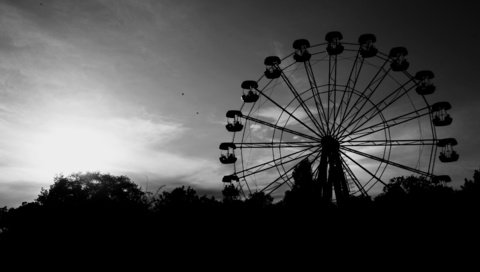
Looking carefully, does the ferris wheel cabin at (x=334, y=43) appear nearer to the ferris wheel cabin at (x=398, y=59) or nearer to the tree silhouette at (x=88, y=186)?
the ferris wheel cabin at (x=398, y=59)

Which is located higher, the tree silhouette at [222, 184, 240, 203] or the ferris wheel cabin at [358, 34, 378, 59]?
the ferris wheel cabin at [358, 34, 378, 59]

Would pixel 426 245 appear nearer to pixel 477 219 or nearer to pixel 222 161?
pixel 477 219

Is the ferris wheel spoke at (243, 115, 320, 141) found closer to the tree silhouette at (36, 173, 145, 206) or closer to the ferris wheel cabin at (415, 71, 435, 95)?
the ferris wheel cabin at (415, 71, 435, 95)

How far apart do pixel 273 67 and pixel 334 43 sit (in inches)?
180

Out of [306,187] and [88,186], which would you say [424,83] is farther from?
[88,186]

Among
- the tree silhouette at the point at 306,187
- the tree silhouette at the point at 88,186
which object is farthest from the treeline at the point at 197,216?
the tree silhouette at the point at 88,186

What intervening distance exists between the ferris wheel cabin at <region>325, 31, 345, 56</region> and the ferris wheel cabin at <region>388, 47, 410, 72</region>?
3.29 metres

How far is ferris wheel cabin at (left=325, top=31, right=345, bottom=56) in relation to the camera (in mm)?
19250

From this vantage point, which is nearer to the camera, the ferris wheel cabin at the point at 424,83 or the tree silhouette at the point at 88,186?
the ferris wheel cabin at the point at 424,83

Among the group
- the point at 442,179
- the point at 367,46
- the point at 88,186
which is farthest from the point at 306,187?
the point at 88,186

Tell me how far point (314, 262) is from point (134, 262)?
703 centimetres

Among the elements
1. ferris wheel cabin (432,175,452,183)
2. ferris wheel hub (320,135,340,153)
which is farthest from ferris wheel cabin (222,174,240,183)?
ferris wheel cabin (432,175,452,183)

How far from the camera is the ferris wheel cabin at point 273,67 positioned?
20719 millimetres

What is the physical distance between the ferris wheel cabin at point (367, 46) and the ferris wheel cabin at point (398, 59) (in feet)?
3.68
